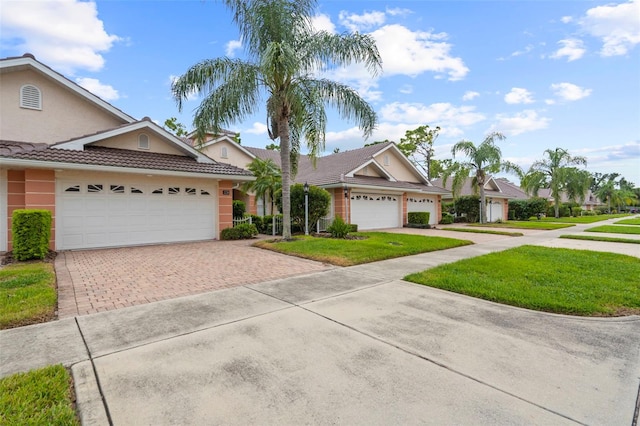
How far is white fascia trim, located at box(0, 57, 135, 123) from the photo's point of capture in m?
11.0

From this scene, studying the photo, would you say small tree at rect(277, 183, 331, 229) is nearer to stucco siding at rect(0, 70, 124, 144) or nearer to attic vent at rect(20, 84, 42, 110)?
stucco siding at rect(0, 70, 124, 144)

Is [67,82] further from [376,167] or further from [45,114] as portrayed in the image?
[376,167]

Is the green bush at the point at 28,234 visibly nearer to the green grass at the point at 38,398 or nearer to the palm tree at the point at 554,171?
the green grass at the point at 38,398

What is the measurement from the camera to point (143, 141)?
42.1 feet

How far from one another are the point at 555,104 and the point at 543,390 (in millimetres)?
18561

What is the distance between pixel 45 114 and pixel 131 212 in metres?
5.28

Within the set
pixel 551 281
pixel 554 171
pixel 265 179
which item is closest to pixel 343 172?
pixel 265 179

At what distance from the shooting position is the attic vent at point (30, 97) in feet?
37.6

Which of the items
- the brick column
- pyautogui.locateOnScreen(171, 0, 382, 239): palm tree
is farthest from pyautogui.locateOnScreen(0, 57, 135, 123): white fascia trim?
the brick column

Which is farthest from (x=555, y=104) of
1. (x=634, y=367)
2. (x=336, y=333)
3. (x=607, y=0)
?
(x=336, y=333)

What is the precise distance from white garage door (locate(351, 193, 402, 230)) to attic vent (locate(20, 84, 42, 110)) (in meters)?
14.6

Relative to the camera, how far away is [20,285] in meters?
5.77

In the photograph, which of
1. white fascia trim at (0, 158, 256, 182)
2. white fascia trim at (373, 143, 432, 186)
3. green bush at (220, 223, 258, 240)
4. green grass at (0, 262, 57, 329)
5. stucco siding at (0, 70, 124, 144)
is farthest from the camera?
white fascia trim at (373, 143, 432, 186)

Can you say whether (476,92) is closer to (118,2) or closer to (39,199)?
(118,2)
